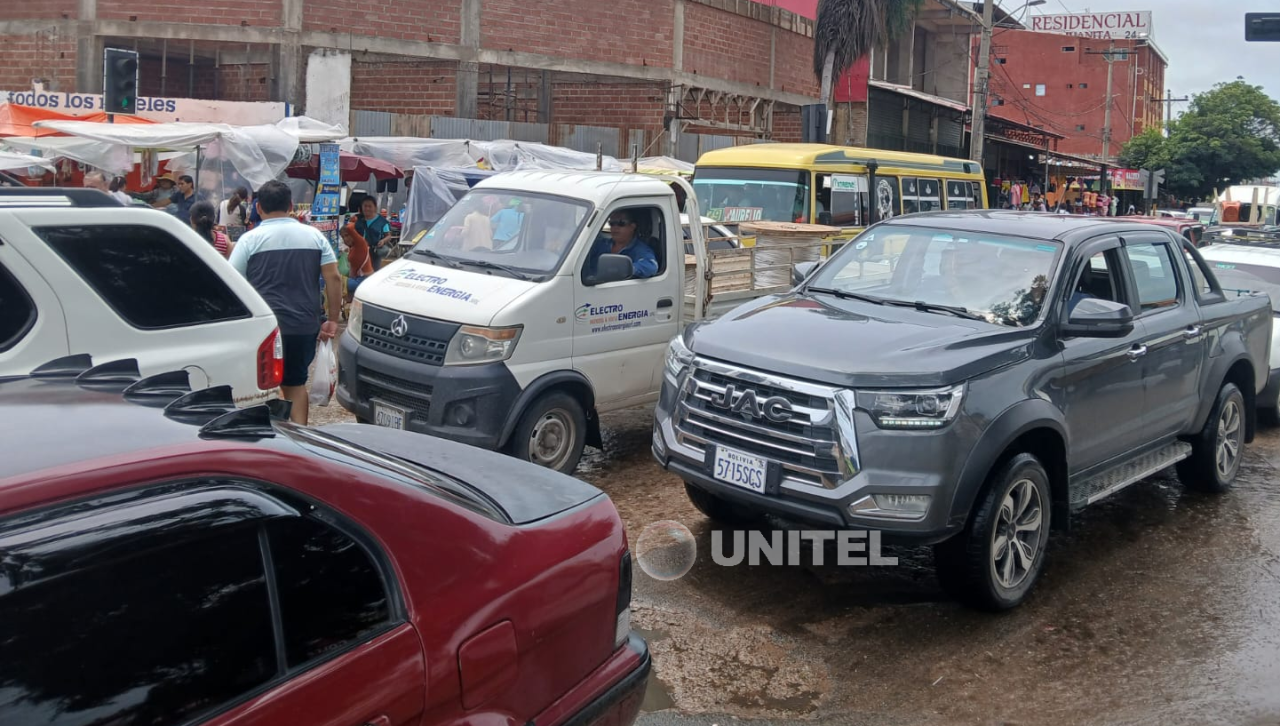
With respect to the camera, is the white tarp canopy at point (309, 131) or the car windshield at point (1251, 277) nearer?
the car windshield at point (1251, 277)

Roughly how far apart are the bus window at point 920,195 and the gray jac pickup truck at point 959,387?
27.3 ft

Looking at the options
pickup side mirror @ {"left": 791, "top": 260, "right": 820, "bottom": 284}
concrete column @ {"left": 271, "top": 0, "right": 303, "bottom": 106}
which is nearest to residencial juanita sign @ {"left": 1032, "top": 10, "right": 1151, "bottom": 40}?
concrete column @ {"left": 271, "top": 0, "right": 303, "bottom": 106}

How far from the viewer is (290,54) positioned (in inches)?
843

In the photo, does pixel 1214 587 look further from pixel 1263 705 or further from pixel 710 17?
pixel 710 17

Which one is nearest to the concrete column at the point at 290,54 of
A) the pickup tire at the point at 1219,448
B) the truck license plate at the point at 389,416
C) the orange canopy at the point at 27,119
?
the orange canopy at the point at 27,119

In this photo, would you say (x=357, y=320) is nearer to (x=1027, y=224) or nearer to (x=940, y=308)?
(x=940, y=308)

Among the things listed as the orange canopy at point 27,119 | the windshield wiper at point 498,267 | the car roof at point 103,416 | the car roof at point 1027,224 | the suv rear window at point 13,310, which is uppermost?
the orange canopy at point 27,119

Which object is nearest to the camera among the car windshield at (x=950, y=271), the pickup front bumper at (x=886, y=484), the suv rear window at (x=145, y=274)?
the suv rear window at (x=145, y=274)

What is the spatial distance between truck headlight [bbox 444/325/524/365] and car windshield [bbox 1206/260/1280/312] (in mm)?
7049

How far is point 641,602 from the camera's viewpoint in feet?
17.7

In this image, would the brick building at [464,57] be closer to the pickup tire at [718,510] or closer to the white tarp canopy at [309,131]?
the white tarp canopy at [309,131]

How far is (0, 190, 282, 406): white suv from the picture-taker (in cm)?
445

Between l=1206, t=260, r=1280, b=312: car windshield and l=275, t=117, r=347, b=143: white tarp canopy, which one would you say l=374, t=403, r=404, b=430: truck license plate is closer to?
l=1206, t=260, r=1280, b=312: car windshield

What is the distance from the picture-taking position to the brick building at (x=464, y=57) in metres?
21.4
